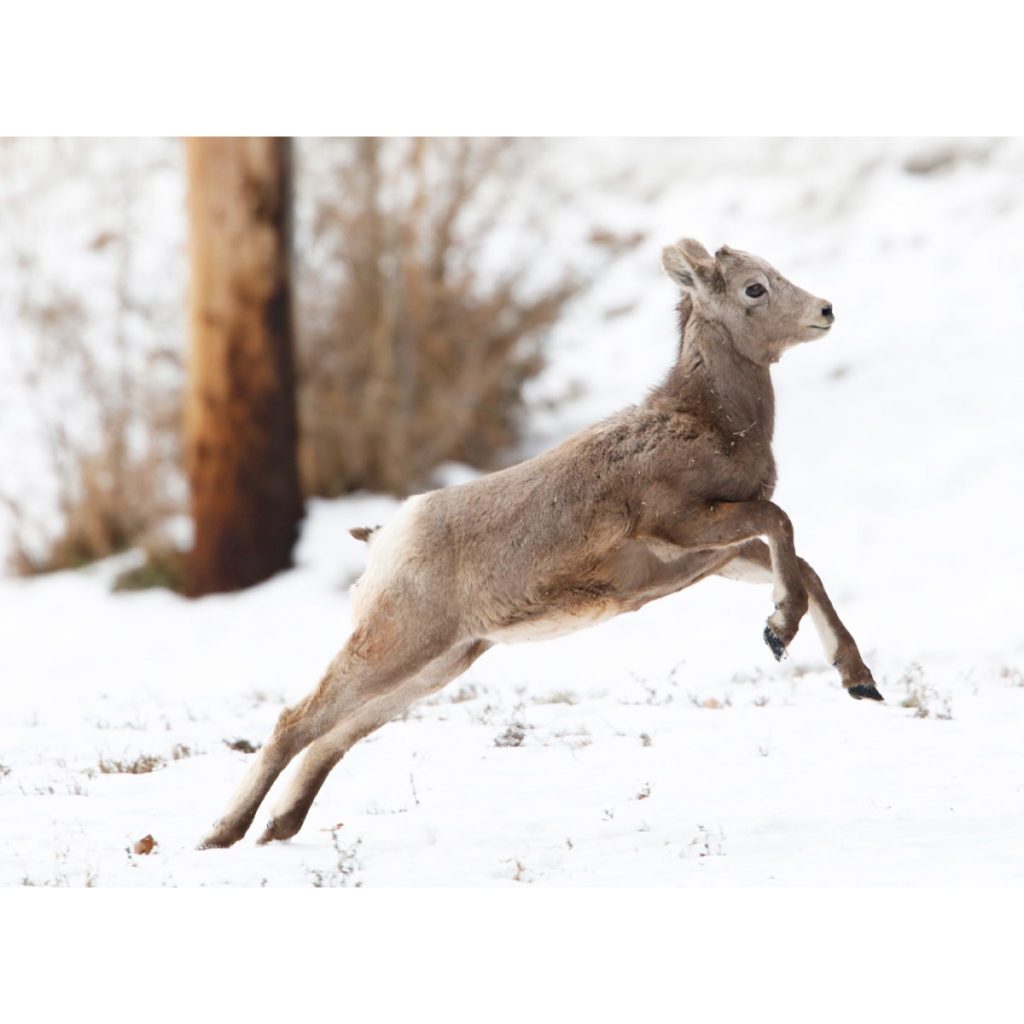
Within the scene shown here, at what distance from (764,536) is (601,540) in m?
0.50

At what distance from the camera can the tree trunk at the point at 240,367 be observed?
9.62 meters

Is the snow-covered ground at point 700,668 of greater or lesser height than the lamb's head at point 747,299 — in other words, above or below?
below

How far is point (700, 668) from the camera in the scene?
759cm

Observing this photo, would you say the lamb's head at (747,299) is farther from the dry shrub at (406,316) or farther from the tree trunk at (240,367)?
the dry shrub at (406,316)

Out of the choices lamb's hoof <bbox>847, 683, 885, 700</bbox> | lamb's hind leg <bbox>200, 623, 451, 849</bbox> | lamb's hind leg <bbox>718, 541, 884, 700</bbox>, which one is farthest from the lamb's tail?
lamb's hoof <bbox>847, 683, 885, 700</bbox>

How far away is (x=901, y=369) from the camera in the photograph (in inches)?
468

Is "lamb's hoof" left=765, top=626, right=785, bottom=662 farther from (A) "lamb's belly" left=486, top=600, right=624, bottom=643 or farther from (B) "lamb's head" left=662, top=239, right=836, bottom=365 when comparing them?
(B) "lamb's head" left=662, top=239, right=836, bottom=365

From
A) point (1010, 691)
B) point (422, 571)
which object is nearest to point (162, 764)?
point (422, 571)

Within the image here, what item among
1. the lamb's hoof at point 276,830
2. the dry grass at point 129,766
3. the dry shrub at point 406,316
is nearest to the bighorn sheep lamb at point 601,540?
the lamb's hoof at point 276,830

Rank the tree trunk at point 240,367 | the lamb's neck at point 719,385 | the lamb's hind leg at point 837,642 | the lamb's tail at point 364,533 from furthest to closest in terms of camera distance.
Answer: the tree trunk at point 240,367
the lamb's tail at point 364,533
the lamb's neck at point 719,385
the lamb's hind leg at point 837,642

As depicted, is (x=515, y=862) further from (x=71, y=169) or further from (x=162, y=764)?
(x=71, y=169)

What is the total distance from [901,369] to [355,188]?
14.6 ft

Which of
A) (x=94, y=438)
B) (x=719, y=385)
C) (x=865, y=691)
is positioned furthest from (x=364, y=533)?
(x=94, y=438)

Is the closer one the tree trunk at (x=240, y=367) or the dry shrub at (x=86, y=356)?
the tree trunk at (x=240, y=367)
